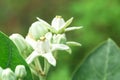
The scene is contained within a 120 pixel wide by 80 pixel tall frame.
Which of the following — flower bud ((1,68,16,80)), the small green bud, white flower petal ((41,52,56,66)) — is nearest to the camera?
flower bud ((1,68,16,80))

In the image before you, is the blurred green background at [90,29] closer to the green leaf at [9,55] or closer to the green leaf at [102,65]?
the green leaf at [102,65]

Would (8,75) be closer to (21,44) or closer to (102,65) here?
(21,44)

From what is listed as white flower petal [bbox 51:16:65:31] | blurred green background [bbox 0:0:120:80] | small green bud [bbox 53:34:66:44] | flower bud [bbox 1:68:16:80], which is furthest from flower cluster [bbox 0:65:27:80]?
blurred green background [bbox 0:0:120:80]

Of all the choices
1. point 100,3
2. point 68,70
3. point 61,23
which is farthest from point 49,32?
point 100,3

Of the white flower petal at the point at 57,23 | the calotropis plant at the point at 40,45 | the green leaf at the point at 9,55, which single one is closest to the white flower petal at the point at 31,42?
the calotropis plant at the point at 40,45

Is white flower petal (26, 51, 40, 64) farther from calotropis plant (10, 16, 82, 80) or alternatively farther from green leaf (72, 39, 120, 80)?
green leaf (72, 39, 120, 80)
